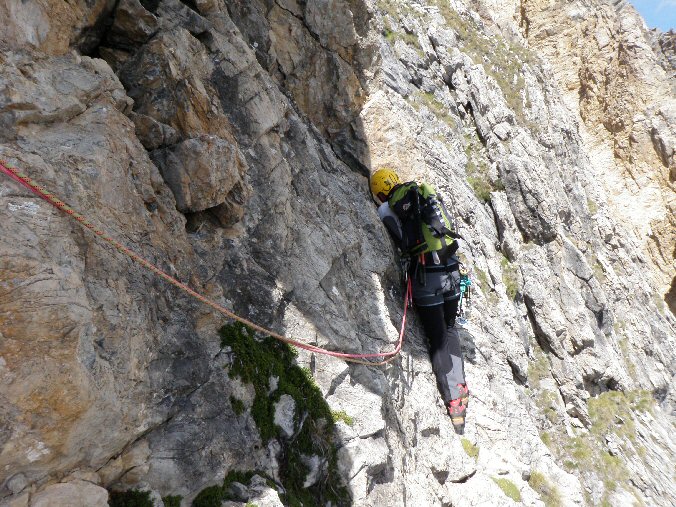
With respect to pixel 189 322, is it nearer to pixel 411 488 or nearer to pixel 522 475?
pixel 411 488

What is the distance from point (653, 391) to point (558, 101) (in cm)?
1547

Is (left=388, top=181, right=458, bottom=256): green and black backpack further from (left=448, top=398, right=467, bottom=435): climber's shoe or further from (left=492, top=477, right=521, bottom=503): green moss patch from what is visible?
(left=492, top=477, right=521, bottom=503): green moss patch

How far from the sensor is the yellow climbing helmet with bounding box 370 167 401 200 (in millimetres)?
9211

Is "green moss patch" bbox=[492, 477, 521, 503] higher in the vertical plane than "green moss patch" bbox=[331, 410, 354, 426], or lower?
lower

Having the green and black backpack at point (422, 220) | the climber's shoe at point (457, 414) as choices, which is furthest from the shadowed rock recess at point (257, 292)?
the green and black backpack at point (422, 220)

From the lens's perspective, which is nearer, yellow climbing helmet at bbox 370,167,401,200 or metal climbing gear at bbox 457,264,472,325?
metal climbing gear at bbox 457,264,472,325

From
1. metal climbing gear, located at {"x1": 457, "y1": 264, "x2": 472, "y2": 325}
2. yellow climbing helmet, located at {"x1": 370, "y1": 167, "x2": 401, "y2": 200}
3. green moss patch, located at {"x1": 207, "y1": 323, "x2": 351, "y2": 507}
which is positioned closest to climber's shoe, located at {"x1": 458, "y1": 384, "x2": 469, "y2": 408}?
Answer: metal climbing gear, located at {"x1": 457, "y1": 264, "x2": 472, "y2": 325}

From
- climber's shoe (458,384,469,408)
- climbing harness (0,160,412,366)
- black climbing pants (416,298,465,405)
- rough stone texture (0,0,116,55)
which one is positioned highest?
rough stone texture (0,0,116,55)

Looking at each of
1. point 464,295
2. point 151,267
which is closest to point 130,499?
point 151,267

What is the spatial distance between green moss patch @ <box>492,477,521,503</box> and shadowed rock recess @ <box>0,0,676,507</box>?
6 centimetres

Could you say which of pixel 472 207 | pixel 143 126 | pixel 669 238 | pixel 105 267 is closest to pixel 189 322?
pixel 105 267

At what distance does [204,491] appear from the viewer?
3.96 metres

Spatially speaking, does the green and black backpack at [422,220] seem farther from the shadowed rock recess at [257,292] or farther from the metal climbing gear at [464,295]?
the metal climbing gear at [464,295]

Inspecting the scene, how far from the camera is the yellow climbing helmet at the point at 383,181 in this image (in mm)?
9211
